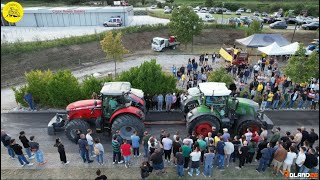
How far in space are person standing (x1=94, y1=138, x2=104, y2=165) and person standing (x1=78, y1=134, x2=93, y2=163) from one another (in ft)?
1.04

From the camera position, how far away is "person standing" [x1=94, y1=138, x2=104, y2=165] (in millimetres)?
8906

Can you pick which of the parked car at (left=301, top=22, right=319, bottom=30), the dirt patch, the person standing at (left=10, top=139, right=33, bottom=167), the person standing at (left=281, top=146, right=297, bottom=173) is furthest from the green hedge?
the parked car at (left=301, top=22, right=319, bottom=30)

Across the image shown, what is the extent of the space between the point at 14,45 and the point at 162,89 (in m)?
15.1

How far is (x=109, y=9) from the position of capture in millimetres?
34188

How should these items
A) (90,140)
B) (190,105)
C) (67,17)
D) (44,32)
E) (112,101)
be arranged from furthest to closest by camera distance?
(67,17), (44,32), (190,105), (112,101), (90,140)

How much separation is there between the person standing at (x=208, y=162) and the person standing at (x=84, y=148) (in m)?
3.84

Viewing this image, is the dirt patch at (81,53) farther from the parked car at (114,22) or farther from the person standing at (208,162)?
the person standing at (208,162)

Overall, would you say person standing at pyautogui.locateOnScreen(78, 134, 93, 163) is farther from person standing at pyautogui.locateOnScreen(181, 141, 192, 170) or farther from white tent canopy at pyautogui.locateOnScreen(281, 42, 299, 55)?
white tent canopy at pyautogui.locateOnScreen(281, 42, 299, 55)

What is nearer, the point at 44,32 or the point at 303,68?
the point at 303,68

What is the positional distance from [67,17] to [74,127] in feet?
89.1

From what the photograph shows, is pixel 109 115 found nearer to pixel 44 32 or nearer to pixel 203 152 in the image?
pixel 203 152

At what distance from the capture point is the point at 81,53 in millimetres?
23969

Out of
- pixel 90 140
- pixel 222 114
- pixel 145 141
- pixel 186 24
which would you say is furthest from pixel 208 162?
pixel 186 24

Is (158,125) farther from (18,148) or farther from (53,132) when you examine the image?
(18,148)
